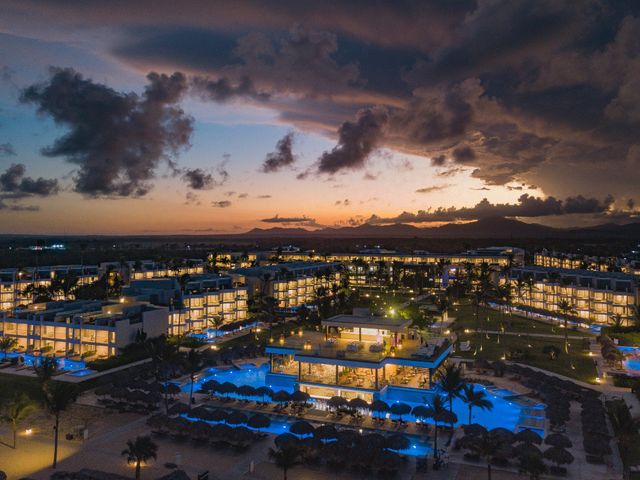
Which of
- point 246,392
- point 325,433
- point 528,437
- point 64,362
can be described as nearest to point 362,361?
point 246,392

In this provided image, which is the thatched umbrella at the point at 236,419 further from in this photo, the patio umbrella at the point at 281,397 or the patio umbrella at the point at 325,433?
the patio umbrella at the point at 325,433

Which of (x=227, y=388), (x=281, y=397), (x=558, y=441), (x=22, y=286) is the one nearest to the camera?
(x=558, y=441)

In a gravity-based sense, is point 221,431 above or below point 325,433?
below

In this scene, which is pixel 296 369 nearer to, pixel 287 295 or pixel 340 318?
pixel 340 318

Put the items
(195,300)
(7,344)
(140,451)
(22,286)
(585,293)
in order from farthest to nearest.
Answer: (22,286), (585,293), (195,300), (7,344), (140,451)

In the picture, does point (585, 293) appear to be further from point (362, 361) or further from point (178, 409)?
point (178, 409)

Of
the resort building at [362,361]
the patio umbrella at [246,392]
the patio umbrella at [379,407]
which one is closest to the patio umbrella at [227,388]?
the patio umbrella at [246,392]
